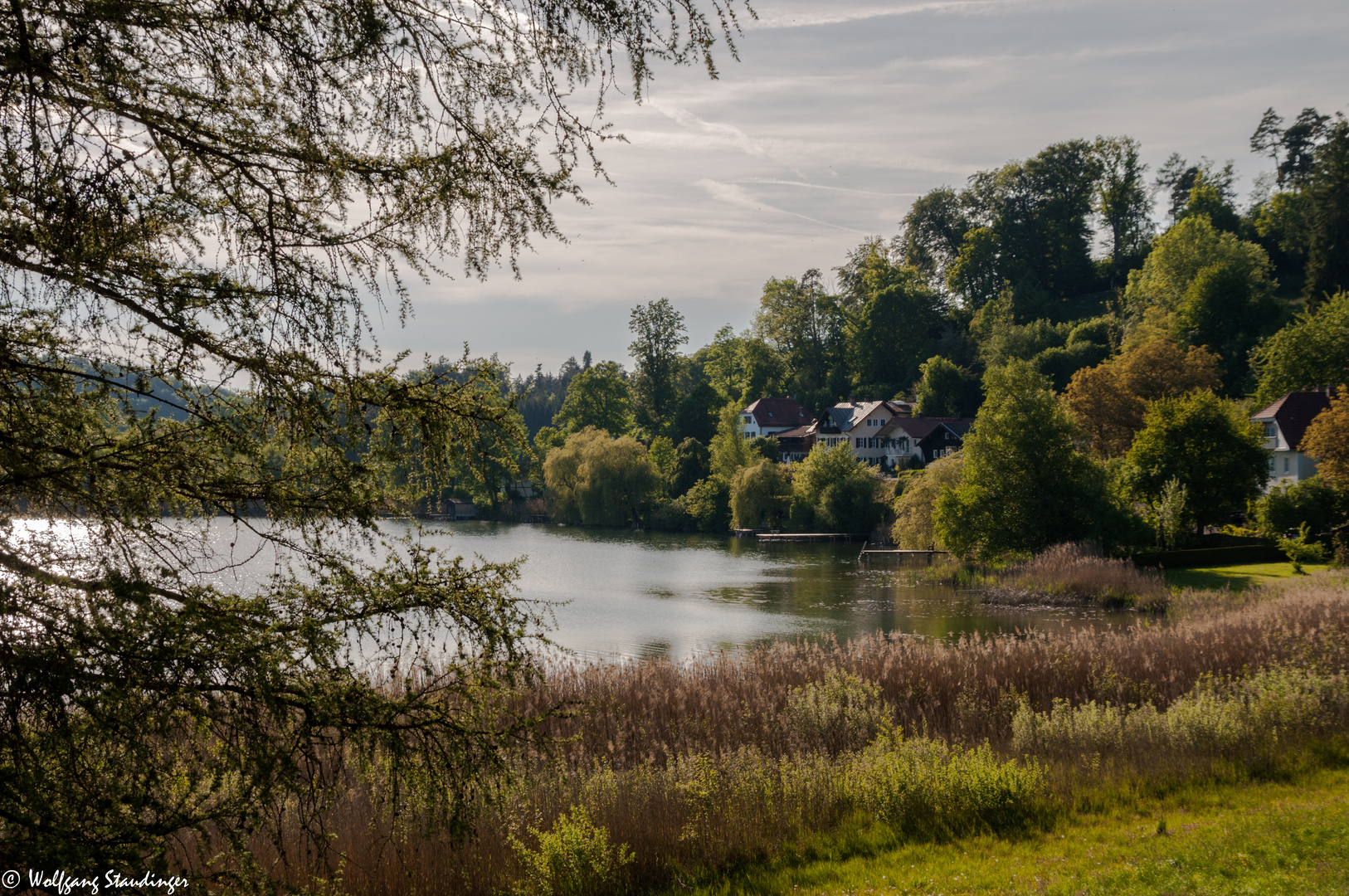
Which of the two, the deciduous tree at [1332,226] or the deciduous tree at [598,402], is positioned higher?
Result: the deciduous tree at [1332,226]

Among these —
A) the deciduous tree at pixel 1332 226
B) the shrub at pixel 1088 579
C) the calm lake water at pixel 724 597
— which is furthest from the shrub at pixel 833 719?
the deciduous tree at pixel 1332 226

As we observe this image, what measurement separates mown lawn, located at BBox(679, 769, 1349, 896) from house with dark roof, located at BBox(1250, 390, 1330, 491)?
46329mm

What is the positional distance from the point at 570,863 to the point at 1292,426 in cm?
5208

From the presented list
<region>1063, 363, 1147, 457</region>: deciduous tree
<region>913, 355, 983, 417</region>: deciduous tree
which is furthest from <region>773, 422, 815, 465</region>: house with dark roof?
<region>1063, 363, 1147, 457</region>: deciduous tree

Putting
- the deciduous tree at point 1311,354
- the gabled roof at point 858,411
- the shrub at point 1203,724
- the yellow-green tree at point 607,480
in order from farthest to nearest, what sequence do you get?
the gabled roof at point 858,411, the yellow-green tree at point 607,480, the deciduous tree at point 1311,354, the shrub at point 1203,724

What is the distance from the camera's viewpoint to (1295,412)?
47.4 meters

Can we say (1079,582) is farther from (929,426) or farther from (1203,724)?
A: (929,426)

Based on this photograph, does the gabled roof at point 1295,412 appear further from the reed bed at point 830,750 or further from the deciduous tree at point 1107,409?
the reed bed at point 830,750

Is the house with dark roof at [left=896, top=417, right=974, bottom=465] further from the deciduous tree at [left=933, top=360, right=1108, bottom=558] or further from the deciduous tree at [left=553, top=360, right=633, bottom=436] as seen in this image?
the deciduous tree at [left=933, top=360, right=1108, bottom=558]

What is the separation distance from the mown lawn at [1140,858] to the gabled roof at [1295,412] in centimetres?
4638

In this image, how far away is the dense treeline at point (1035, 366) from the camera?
34.5m

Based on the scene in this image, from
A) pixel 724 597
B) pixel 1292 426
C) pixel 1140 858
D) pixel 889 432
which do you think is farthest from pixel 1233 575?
pixel 889 432

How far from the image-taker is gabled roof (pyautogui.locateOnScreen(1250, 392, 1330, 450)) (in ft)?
153

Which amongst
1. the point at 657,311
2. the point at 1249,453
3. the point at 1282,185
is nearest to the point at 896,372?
the point at 657,311
